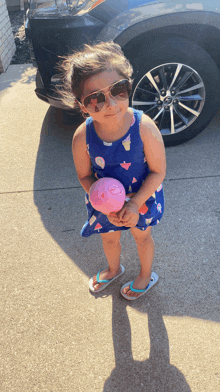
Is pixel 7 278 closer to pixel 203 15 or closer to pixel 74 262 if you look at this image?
pixel 74 262

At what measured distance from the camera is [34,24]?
288 centimetres

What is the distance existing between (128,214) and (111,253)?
1.93ft

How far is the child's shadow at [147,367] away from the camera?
1.63 m

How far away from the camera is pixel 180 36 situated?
278cm

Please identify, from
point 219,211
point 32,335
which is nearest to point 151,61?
point 219,211

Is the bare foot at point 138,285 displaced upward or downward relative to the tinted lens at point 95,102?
downward

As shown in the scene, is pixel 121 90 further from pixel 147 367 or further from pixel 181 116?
pixel 181 116

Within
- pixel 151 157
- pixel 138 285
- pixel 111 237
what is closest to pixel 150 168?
pixel 151 157

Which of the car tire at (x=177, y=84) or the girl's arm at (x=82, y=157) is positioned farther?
the car tire at (x=177, y=84)

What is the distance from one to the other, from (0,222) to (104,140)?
5.41ft

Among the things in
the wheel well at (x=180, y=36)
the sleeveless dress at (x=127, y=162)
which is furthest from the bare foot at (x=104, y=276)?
the wheel well at (x=180, y=36)

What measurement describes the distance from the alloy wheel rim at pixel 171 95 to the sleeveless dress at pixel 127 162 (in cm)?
159

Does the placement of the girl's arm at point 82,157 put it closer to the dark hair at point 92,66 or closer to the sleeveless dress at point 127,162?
the sleeveless dress at point 127,162

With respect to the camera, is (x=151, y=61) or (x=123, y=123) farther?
(x=151, y=61)
